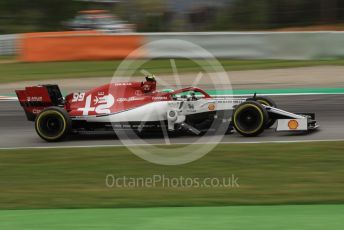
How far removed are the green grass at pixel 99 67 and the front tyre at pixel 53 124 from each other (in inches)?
326

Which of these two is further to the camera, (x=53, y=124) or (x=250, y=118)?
(x=53, y=124)

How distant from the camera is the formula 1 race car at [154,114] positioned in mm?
9898

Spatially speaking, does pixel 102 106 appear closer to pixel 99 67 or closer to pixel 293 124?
pixel 293 124

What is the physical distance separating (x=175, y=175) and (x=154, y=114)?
210 cm

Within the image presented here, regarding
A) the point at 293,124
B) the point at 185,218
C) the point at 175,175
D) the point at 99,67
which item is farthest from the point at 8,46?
the point at 185,218

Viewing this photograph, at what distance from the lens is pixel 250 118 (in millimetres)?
9844

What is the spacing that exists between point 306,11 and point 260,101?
1859cm

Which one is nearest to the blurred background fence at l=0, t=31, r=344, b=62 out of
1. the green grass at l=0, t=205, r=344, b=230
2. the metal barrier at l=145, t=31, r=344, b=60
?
the metal barrier at l=145, t=31, r=344, b=60

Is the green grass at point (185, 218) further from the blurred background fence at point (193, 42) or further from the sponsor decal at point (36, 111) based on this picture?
the blurred background fence at point (193, 42)

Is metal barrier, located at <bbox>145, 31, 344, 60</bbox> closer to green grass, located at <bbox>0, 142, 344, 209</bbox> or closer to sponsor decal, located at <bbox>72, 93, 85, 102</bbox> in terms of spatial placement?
sponsor decal, located at <bbox>72, 93, 85, 102</bbox>

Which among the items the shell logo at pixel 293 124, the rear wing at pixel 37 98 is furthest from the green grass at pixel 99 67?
the shell logo at pixel 293 124

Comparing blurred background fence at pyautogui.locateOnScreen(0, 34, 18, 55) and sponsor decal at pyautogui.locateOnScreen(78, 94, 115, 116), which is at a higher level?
blurred background fence at pyautogui.locateOnScreen(0, 34, 18, 55)

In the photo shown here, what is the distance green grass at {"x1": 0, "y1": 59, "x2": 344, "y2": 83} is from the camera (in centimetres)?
1883

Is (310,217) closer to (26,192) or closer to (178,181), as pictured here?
(178,181)
